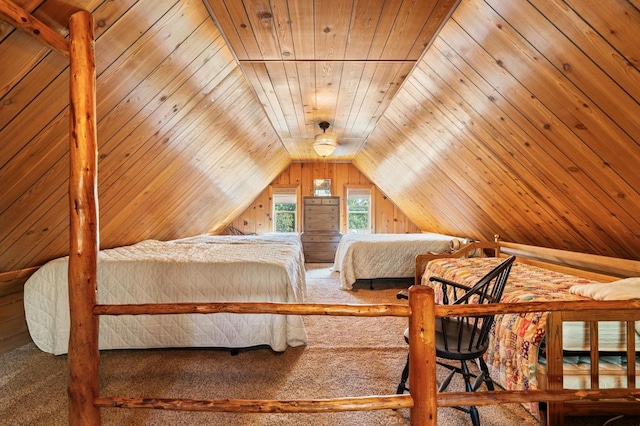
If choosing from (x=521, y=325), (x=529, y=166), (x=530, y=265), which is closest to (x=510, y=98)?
(x=529, y=166)

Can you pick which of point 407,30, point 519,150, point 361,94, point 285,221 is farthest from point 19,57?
point 285,221

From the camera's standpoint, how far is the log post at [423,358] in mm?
1287

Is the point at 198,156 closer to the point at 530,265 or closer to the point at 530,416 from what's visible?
the point at 530,416

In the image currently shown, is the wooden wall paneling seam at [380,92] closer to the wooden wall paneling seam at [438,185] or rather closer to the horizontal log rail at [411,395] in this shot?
the wooden wall paneling seam at [438,185]

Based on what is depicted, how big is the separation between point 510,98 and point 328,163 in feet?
17.3

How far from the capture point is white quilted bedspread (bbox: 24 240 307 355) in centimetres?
243

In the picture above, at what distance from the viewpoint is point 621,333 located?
1.68 m

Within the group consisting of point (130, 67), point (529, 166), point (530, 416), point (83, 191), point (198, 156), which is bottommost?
point (530, 416)

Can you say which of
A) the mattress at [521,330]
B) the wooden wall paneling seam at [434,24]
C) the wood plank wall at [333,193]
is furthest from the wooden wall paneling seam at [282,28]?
the wood plank wall at [333,193]

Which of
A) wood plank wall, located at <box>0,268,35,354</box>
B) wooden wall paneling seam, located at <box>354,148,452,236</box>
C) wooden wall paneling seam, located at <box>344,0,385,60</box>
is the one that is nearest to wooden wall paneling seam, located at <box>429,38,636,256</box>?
wooden wall paneling seam, located at <box>344,0,385,60</box>

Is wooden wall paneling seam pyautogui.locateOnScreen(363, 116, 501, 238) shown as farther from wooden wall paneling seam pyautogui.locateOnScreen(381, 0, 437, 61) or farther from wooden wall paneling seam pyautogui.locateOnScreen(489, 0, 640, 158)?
wooden wall paneling seam pyautogui.locateOnScreen(489, 0, 640, 158)

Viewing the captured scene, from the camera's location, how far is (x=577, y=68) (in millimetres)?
1506

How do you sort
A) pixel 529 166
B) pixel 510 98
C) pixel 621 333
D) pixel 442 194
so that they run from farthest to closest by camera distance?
pixel 442 194 < pixel 529 166 < pixel 510 98 < pixel 621 333

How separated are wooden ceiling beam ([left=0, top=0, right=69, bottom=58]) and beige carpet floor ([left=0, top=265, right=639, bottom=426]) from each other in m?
1.88
